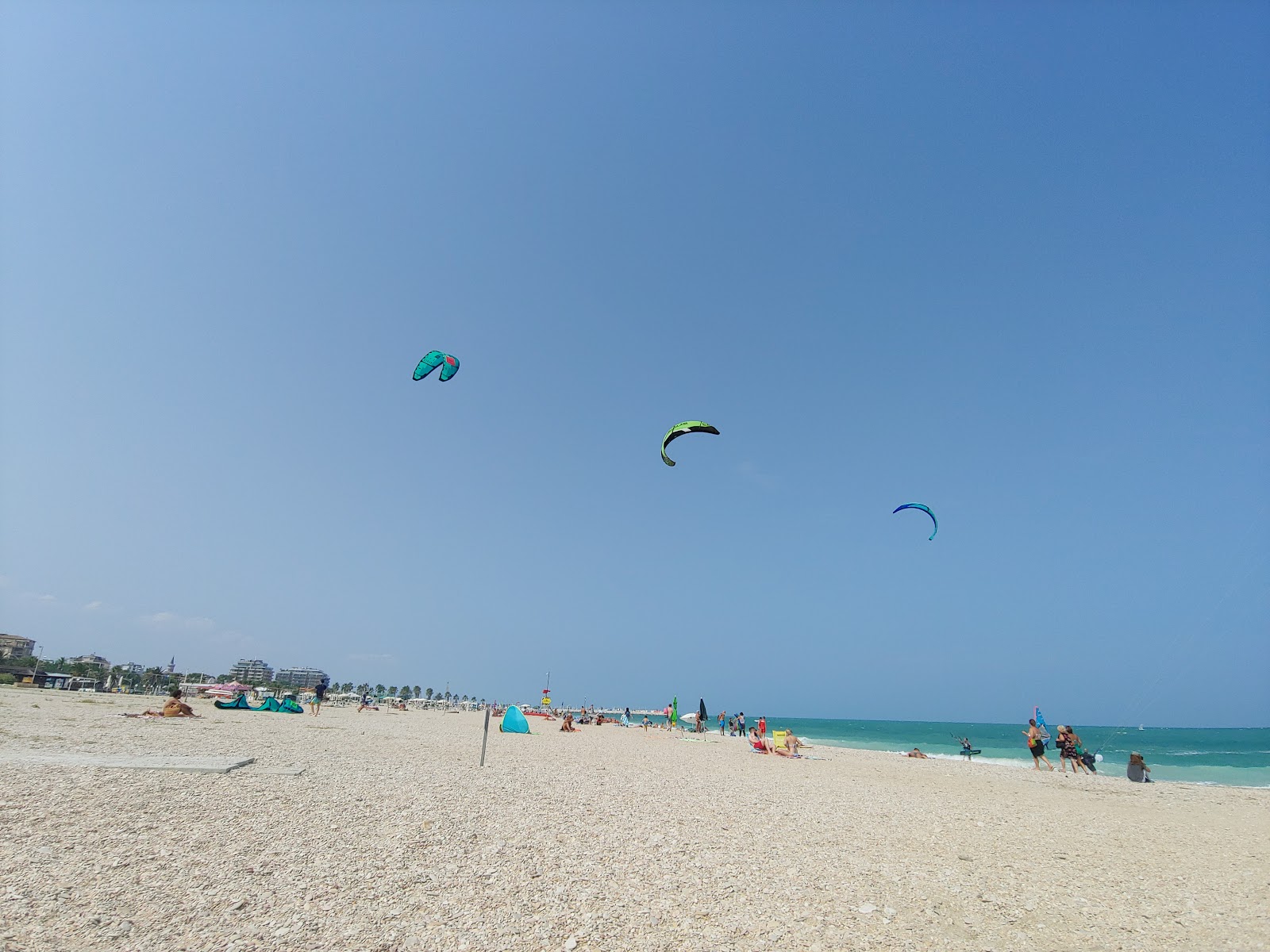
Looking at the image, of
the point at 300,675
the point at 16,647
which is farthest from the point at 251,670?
the point at 16,647

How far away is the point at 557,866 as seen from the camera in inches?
261

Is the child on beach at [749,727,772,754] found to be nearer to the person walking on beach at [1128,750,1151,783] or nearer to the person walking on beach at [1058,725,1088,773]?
the person walking on beach at [1058,725,1088,773]

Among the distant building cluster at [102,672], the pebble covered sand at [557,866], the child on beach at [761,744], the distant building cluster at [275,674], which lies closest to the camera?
the pebble covered sand at [557,866]

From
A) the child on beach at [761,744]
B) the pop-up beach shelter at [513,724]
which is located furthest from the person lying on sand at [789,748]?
the pop-up beach shelter at [513,724]

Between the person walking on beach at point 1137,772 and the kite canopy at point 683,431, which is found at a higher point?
Answer: the kite canopy at point 683,431

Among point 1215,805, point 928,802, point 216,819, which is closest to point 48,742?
point 216,819

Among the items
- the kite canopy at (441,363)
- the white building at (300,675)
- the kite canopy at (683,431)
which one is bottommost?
the white building at (300,675)

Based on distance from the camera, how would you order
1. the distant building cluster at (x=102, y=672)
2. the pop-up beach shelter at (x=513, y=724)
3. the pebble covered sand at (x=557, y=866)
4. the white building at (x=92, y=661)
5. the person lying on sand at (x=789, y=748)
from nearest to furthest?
the pebble covered sand at (x=557, y=866) < the person lying on sand at (x=789, y=748) < the pop-up beach shelter at (x=513, y=724) < the distant building cluster at (x=102, y=672) < the white building at (x=92, y=661)

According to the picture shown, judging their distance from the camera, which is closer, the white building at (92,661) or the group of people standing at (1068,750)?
the group of people standing at (1068,750)

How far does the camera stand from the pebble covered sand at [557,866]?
16.4 ft

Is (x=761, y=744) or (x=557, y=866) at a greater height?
(x=557, y=866)

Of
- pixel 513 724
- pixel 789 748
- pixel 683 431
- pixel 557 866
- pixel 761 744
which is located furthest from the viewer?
pixel 513 724

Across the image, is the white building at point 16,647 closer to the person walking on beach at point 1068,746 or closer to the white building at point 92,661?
the white building at point 92,661

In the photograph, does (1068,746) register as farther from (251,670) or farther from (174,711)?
(251,670)
